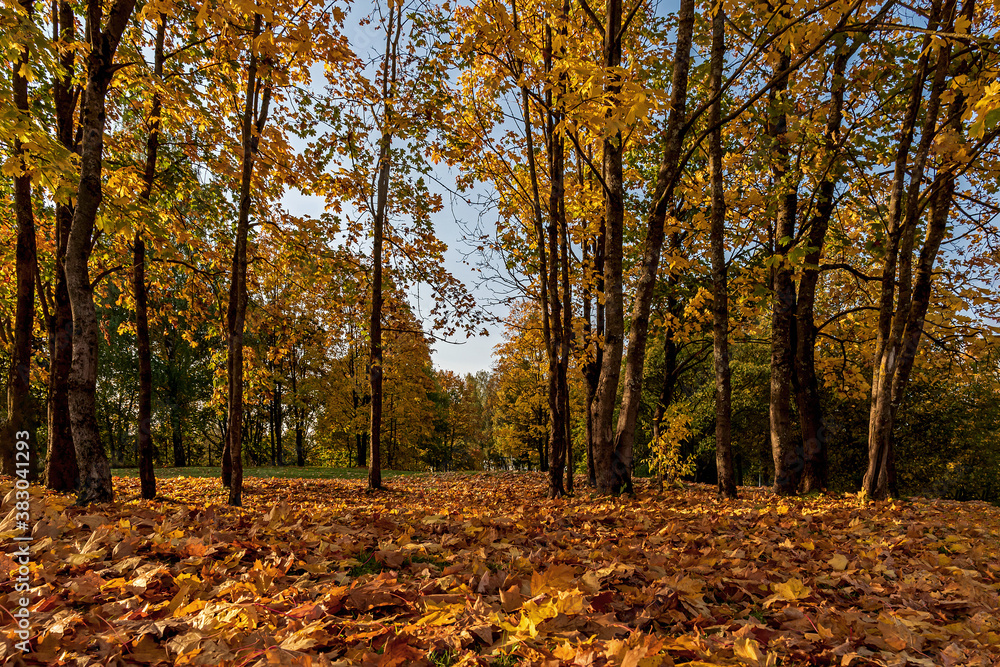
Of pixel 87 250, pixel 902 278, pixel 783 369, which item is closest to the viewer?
pixel 87 250

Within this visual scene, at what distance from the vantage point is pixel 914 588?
2.65 meters

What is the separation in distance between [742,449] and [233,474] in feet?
82.3

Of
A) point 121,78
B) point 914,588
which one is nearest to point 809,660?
point 914,588

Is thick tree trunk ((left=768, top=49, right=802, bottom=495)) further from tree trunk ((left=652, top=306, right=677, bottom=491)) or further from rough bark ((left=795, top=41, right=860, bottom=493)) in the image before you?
tree trunk ((left=652, top=306, right=677, bottom=491))

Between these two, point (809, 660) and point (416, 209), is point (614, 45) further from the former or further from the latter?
point (809, 660)

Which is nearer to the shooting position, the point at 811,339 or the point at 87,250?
the point at 87,250

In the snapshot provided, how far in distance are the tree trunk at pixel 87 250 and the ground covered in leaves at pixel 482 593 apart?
84 centimetres

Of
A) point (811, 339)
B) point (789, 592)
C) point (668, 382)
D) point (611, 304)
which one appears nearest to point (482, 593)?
point (789, 592)

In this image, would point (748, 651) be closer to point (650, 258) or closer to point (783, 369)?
point (650, 258)

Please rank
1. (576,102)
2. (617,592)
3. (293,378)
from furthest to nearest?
(293,378) → (576,102) → (617,592)

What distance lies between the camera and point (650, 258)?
20.0 feet

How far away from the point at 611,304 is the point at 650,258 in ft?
2.64

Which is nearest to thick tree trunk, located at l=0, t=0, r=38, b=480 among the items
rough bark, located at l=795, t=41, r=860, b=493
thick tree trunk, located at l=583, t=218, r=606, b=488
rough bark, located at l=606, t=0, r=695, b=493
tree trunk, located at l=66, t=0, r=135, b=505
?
tree trunk, located at l=66, t=0, r=135, b=505

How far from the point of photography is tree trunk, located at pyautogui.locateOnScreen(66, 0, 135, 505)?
4.22m
